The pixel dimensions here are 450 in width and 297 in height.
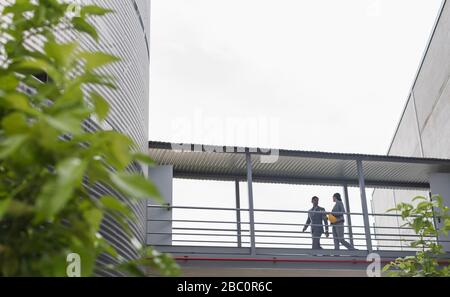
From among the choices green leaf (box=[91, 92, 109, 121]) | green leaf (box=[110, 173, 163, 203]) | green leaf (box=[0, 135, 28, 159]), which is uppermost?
green leaf (box=[91, 92, 109, 121])

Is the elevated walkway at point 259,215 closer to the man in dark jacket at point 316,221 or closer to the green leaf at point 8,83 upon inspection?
the man in dark jacket at point 316,221

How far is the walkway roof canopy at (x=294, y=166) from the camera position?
13.8 metres

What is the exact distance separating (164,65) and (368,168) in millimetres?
6362

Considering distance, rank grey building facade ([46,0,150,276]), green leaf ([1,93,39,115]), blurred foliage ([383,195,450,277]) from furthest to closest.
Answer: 1. grey building facade ([46,0,150,276])
2. blurred foliage ([383,195,450,277])
3. green leaf ([1,93,39,115])

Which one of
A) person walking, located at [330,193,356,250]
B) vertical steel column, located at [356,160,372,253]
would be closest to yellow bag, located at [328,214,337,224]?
person walking, located at [330,193,356,250]

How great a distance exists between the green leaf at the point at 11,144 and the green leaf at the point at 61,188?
7cm

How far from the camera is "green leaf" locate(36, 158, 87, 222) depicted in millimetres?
941

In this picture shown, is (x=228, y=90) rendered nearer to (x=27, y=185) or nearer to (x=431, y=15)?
(x=431, y=15)

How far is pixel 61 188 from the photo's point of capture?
3.09ft

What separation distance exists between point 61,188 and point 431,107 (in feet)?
62.9

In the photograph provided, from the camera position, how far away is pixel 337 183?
15938 millimetres

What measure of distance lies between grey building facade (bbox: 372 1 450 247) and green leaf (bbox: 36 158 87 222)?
49.0 feet

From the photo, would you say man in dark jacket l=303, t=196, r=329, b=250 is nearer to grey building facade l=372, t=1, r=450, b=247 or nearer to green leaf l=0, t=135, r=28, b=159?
grey building facade l=372, t=1, r=450, b=247

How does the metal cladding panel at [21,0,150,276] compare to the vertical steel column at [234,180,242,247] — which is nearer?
the metal cladding panel at [21,0,150,276]
